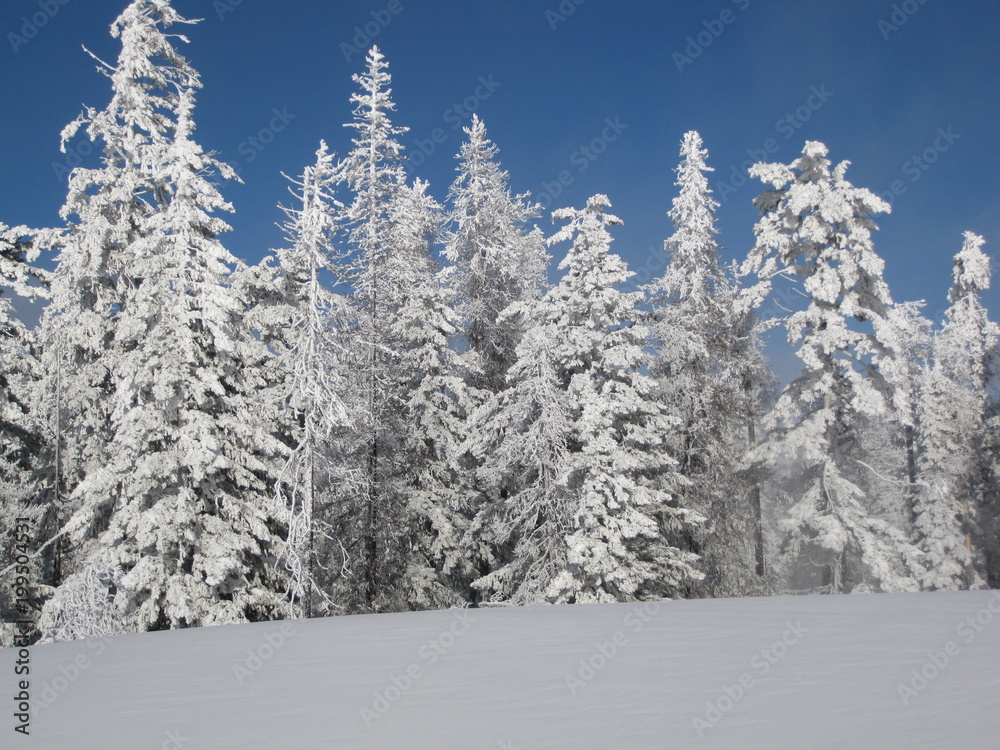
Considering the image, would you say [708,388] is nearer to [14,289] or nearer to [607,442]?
[607,442]

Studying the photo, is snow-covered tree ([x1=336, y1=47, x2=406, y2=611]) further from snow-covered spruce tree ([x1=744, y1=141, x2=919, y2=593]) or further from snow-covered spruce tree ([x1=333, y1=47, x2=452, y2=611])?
snow-covered spruce tree ([x1=744, y1=141, x2=919, y2=593])

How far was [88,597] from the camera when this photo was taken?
12.8m

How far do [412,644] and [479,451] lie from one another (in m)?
11.7

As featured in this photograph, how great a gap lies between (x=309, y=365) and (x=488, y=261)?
907 centimetres

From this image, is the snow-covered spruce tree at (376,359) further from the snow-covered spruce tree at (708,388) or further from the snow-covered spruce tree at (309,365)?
the snow-covered spruce tree at (708,388)

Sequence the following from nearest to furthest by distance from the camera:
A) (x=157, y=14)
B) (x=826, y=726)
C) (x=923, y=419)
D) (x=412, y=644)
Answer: (x=826, y=726)
(x=412, y=644)
(x=157, y=14)
(x=923, y=419)

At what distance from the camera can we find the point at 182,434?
587 inches

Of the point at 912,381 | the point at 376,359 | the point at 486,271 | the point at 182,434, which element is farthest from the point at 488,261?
the point at 912,381

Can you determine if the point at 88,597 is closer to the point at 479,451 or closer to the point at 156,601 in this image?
the point at 156,601

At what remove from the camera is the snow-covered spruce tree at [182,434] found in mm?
14430

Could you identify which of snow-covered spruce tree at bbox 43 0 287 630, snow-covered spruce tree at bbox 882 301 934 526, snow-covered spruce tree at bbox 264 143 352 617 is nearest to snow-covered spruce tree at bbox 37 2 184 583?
snow-covered spruce tree at bbox 43 0 287 630

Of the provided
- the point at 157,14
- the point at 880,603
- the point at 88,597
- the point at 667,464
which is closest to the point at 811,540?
the point at 667,464

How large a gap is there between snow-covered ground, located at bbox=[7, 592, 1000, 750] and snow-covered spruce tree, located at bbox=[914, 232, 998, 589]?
18.2 m

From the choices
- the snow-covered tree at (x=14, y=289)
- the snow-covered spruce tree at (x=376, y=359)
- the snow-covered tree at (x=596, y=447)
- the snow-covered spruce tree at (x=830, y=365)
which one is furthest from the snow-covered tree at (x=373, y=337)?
the snow-covered spruce tree at (x=830, y=365)
